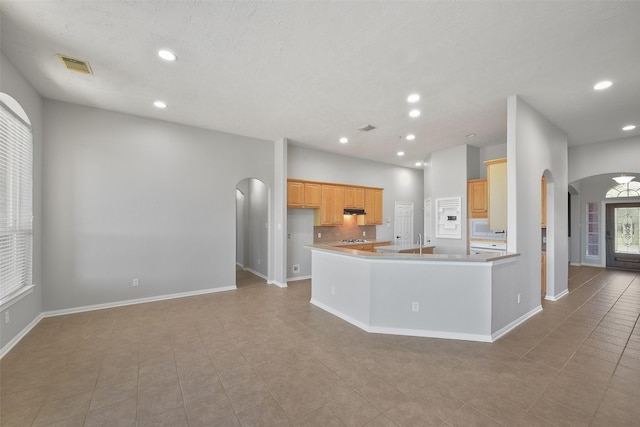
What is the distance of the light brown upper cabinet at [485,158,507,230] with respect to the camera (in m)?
4.53

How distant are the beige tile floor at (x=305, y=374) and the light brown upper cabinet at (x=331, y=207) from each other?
298 centimetres

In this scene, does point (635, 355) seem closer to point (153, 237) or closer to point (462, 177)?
point (462, 177)

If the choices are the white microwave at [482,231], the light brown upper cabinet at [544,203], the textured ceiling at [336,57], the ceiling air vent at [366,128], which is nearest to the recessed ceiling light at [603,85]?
the textured ceiling at [336,57]

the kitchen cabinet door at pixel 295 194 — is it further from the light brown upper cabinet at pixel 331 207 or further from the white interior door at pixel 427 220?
the white interior door at pixel 427 220

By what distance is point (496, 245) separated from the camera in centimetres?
547

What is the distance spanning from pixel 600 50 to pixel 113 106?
6114 millimetres

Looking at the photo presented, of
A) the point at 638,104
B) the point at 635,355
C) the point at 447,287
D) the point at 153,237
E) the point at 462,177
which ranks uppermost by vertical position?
the point at 638,104

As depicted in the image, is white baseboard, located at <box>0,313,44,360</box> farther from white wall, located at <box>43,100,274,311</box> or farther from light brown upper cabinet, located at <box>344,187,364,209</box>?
light brown upper cabinet, located at <box>344,187,364,209</box>

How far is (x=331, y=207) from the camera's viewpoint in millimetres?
6754

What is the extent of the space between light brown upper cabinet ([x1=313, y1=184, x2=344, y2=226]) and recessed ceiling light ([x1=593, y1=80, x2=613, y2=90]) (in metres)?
4.65

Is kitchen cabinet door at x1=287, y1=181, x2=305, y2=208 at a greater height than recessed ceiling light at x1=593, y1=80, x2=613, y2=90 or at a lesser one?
lesser

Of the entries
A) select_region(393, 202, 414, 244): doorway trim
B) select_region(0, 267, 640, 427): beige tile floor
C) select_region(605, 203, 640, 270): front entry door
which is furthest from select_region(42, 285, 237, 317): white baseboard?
select_region(605, 203, 640, 270): front entry door

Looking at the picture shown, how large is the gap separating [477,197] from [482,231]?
0.72 m

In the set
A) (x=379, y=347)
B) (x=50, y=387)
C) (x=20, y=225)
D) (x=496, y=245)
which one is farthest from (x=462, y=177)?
(x=20, y=225)
